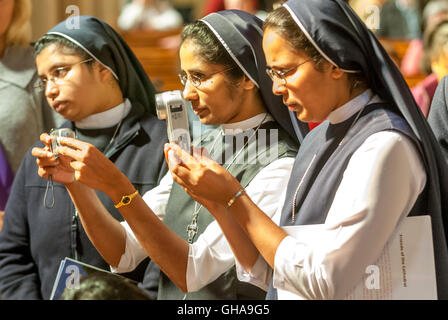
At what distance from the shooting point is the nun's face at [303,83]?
2045mm

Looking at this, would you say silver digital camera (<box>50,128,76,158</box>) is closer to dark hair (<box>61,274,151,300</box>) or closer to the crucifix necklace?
the crucifix necklace

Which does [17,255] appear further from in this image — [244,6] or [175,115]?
[244,6]

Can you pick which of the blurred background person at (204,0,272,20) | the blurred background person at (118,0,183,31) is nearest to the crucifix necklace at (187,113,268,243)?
the blurred background person at (204,0,272,20)

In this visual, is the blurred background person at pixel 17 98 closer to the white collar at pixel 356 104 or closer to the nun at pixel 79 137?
the nun at pixel 79 137

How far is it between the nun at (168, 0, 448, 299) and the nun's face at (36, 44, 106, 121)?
91 centimetres

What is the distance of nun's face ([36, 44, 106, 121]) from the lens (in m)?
2.89

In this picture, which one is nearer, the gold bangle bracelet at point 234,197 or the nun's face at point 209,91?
the gold bangle bracelet at point 234,197

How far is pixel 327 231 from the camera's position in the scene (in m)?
1.93

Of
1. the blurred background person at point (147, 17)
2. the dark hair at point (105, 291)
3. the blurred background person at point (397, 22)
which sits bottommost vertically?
the dark hair at point (105, 291)

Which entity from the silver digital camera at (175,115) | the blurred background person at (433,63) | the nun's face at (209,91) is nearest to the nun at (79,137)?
the nun's face at (209,91)

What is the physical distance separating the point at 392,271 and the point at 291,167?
2.03 ft

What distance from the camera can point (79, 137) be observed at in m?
3.03

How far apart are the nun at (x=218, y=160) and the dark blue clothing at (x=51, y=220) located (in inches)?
9.3

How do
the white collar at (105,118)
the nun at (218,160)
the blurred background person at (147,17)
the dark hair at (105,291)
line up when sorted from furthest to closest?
the blurred background person at (147,17) → the white collar at (105,118) → the nun at (218,160) → the dark hair at (105,291)
